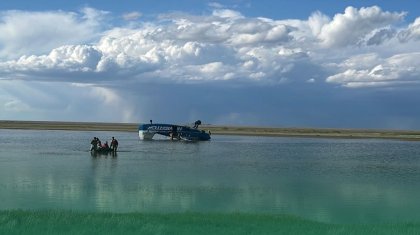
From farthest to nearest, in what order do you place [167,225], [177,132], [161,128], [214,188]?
[177,132] < [161,128] < [214,188] < [167,225]

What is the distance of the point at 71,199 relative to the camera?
76.3 feet

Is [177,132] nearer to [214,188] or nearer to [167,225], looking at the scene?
[214,188]

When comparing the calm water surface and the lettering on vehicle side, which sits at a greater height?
the lettering on vehicle side

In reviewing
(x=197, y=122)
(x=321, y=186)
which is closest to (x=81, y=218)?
(x=321, y=186)

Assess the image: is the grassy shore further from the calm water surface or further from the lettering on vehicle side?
the lettering on vehicle side

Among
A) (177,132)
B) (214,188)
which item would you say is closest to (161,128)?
(177,132)

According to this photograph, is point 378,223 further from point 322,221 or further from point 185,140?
point 185,140

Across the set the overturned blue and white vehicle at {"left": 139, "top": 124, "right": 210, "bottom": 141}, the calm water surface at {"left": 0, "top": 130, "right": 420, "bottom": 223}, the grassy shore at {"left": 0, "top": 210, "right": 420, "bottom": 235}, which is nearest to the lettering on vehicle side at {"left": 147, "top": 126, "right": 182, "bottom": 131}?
the overturned blue and white vehicle at {"left": 139, "top": 124, "right": 210, "bottom": 141}

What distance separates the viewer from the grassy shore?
16.6 meters

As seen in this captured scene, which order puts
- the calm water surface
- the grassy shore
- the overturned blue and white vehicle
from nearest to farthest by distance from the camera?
1. the grassy shore
2. the calm water surface
3. the overturned blue and white vehicle

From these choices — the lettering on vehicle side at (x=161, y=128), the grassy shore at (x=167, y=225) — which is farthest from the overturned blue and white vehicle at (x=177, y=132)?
the grassy shore at (x=167, y=225)

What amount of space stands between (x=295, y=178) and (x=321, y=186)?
11.9ft

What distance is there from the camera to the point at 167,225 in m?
17.5

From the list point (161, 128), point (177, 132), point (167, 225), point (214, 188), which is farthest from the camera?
point (177, 132)
